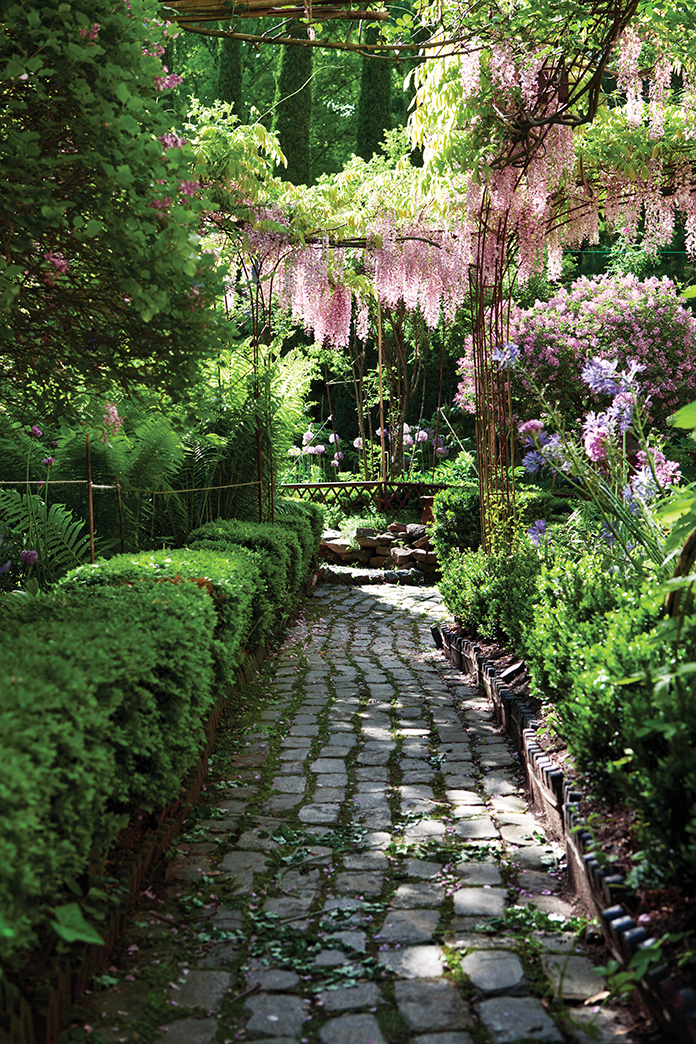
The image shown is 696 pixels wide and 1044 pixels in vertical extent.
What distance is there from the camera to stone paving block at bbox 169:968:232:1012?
79.2 inches

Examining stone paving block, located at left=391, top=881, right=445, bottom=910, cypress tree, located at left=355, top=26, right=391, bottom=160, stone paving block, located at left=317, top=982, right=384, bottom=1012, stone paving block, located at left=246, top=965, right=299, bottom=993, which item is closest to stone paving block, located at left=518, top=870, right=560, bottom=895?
stone paving block, located at left=391, top=881, right=445, bottom=910

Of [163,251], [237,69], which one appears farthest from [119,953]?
[237,69]

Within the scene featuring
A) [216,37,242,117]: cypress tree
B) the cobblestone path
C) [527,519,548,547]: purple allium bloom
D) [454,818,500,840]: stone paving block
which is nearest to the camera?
the cobblestone path

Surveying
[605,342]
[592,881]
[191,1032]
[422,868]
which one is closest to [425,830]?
[422,868]

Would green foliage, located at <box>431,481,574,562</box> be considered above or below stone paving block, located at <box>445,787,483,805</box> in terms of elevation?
above

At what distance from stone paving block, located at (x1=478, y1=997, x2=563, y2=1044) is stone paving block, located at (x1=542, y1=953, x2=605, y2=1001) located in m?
0.08

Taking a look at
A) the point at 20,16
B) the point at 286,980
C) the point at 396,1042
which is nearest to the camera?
the point at 396,1042

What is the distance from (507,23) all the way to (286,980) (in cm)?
458

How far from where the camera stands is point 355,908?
245 cm

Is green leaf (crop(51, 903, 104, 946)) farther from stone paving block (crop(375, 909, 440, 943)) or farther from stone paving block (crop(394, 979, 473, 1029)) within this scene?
stone paving block (crop(375, 909, 440, 943))

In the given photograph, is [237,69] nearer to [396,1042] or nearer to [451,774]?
[451,774]

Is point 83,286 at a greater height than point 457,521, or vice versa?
point 83,286

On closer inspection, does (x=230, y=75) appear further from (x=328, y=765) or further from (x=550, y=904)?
(x=550, y=904)

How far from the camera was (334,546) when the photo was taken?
10.2 metres
